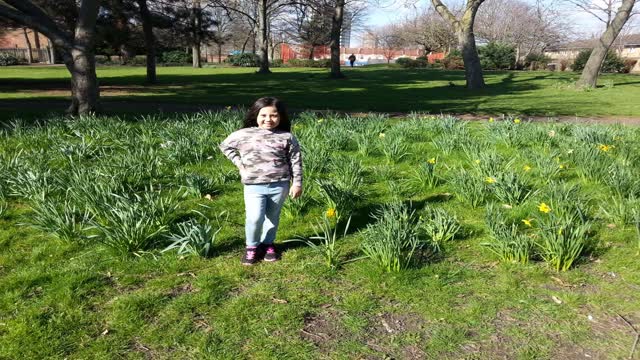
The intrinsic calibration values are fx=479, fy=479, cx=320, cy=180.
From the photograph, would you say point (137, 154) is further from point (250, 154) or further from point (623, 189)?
point (623, 189)

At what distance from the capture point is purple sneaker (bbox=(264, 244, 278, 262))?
3.36 m

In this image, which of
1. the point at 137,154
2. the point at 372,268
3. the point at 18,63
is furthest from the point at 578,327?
the point at 18,63

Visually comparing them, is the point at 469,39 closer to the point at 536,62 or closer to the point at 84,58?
the point at 84,58

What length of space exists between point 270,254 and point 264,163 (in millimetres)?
660

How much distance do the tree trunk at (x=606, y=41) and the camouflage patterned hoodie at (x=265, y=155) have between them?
18.7 metres

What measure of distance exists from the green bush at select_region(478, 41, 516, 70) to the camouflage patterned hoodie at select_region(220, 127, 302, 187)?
3957 cm

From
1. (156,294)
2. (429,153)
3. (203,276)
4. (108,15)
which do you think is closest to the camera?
(156,294)

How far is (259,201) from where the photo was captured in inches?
128

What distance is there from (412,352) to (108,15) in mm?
19960

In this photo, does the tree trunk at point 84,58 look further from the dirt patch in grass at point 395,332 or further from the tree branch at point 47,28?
the dirt patch in grass at point 395,332

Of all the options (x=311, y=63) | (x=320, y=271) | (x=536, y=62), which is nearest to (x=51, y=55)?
(x=311, y=63)

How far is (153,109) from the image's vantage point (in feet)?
36.7

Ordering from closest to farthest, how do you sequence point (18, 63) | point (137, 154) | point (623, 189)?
point (623, 189) < point (137, 154) < point (18, 63)

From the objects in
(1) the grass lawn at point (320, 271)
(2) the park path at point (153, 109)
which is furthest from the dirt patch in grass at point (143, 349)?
(2) the park path at point (153, 109)
